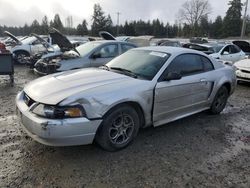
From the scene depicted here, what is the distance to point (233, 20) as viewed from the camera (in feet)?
232

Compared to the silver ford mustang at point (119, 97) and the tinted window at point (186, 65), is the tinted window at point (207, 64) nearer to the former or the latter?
the silver ford mustang at point (119, 97)

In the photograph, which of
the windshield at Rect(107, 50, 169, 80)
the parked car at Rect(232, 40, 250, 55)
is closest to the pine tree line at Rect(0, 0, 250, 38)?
the parked car at Rect(232, 40, 250, 55)

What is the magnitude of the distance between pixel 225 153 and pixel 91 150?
206 cm

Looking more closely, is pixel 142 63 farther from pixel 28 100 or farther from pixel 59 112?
pixel 28 100

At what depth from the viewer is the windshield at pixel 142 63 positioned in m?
4.34

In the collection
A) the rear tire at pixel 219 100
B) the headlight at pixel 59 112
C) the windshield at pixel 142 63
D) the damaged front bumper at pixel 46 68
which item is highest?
the windshield at pixel 142 63

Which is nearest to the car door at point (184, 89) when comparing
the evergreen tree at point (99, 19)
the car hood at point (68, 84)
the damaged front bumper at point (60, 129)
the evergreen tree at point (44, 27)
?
the car hood at point (68, 84)

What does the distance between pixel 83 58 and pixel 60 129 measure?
17.1 feet

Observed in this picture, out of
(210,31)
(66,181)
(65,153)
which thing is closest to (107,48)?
(65,153)

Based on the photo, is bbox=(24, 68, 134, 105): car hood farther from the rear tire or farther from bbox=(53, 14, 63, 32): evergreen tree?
bbox=(53, 14, 63, 32): evergreen tree

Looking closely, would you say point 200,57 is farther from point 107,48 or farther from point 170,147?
point 107,48

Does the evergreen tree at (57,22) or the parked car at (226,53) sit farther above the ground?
the evergreen tree at (57,22)

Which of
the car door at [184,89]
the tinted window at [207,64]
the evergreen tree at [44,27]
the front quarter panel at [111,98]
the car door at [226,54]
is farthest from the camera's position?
the evergreen tree at [44,27]

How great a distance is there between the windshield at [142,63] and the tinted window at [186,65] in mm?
196
